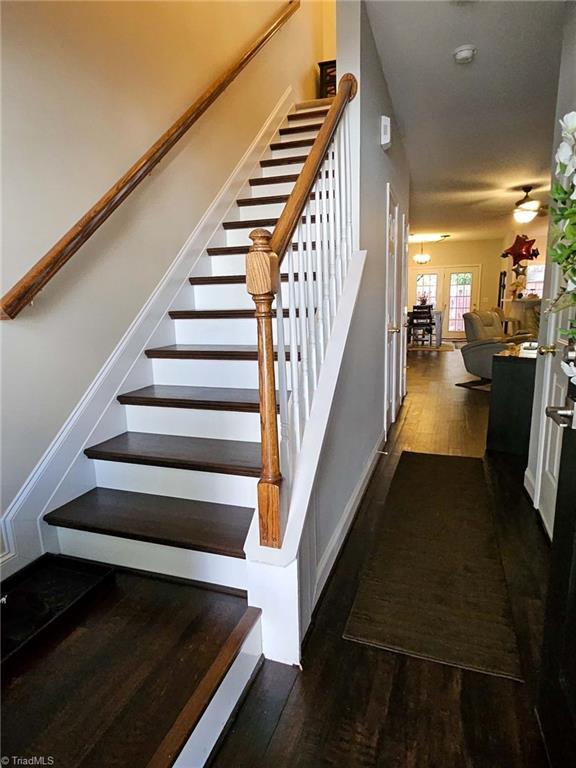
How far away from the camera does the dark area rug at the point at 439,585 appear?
1.49m

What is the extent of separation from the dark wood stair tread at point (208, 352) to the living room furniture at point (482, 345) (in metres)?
3.78

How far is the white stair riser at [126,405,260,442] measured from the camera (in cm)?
187

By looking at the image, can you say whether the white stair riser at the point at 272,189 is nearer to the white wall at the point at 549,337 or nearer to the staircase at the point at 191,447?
the staircase at the point at 191,447

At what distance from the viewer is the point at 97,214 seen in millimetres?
1732

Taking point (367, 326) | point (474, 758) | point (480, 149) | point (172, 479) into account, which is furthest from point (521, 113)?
point (474, 758)

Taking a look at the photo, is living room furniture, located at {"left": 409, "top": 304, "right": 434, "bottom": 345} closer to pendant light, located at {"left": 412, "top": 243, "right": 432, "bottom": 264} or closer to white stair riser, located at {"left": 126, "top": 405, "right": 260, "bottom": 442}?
pendant light, located at {"left": 412, "top": 243, "right": 432, "bottom": 264}

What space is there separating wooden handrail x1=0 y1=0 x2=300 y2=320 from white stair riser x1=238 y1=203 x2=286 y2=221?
0.68 m

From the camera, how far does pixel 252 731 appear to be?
119 centimetres

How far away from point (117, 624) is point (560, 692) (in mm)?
1234

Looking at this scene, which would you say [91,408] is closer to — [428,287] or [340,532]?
[340,532]

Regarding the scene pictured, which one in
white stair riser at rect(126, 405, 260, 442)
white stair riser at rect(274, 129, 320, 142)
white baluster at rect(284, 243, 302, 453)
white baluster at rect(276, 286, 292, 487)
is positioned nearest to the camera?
white baluster at rect(276, 286, 292, 487)

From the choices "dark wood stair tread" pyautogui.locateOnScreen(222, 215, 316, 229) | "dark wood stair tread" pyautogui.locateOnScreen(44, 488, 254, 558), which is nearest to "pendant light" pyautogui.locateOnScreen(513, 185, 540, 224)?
"dark wood stair tread" pyautogui.locateOnScreen(222, 215, 316, 229)

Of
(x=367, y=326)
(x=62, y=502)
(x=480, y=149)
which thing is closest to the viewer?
(x=62, y=502)

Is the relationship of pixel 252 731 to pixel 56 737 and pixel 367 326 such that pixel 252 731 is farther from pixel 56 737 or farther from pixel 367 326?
pixel 367 326
